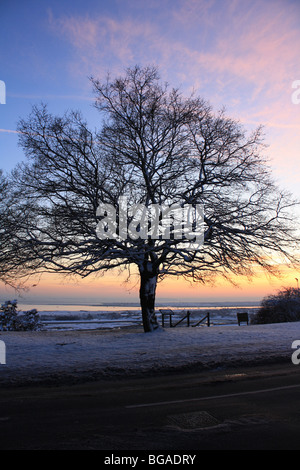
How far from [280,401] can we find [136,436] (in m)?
3.02

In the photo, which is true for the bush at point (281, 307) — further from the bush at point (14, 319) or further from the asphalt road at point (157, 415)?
the asphalt road at point (157, 415)

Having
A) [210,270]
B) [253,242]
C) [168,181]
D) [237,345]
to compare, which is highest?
[168,181]

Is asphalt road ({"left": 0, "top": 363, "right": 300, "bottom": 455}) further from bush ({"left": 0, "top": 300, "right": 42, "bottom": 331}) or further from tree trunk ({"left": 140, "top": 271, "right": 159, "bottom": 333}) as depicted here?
bush ({"left": 0, "top": 300, "right": 42, "bottom": 331})

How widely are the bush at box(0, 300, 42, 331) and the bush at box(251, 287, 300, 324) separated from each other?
727 inches

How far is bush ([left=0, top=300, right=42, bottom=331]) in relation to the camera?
2458 cm

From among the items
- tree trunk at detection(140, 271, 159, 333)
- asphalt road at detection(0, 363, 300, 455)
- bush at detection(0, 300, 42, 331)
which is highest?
tree trunk at detection(140, 271, 159, 333)

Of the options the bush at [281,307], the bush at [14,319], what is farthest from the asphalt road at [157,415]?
the bush at [281,307]

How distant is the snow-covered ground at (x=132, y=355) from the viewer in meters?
8.80

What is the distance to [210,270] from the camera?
17.7m

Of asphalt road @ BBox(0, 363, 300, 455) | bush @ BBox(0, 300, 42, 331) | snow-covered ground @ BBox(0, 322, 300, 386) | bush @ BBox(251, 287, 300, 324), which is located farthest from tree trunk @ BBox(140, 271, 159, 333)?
bush @ BBox(251, 287, 300, 324)

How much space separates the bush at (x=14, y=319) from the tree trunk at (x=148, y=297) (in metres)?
11.6

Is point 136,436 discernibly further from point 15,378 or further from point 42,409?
point 15,378

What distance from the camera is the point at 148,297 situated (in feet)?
57.3
